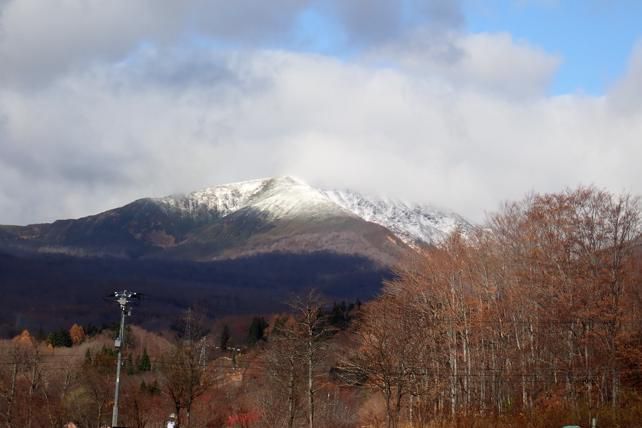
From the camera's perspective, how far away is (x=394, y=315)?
61.8 meters

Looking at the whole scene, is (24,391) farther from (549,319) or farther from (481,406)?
(549,319)

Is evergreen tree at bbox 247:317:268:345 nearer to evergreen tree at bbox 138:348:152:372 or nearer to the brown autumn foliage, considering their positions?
evergreen tree at bbox 138:348:152:372

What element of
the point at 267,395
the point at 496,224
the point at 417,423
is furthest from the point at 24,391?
the point at 496,224

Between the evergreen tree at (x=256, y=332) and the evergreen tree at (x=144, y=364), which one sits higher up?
the evergreen tree at (x=256, y=332)

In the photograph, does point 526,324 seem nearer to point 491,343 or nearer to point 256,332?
point 491,343

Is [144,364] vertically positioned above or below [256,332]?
below

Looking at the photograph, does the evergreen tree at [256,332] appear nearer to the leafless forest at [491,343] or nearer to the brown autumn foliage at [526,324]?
the leafless forest at [491,343]

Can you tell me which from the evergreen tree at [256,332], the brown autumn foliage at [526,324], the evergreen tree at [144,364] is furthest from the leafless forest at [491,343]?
the evergreen tree at [256,332]

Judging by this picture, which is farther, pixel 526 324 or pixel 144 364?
pixel 144 364

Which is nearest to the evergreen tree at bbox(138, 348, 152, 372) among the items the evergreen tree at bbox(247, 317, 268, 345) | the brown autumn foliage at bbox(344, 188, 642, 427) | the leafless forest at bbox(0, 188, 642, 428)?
the leafless forest at bbox(0, 188, 642, 428)

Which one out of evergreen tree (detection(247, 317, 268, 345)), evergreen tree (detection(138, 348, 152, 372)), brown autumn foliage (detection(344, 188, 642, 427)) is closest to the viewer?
brown autumn foliage (detection(344, 188, 642, 427))

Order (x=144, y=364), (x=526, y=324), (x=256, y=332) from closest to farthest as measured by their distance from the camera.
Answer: (x=526, y=324) < (x=144, y=364) < (x=256, y=332)

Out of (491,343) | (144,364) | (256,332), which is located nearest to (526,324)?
(491,343)

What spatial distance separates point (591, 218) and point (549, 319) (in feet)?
24.4
